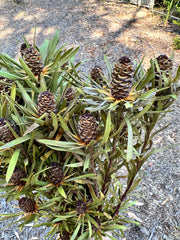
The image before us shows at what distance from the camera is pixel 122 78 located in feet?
1.40

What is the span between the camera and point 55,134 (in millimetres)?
518

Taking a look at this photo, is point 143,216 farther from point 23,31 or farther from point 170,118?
point 23,31

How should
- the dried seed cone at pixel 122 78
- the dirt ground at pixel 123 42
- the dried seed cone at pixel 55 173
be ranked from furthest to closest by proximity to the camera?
the dirt ground at pixel 123 42, the dried seed cone at pixel 55 173, the dried seed cone at pixel 122 78

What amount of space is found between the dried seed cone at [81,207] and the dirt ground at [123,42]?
0.70 m

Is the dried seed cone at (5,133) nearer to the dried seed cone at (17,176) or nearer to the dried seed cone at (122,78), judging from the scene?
the dried seed cone at (17,176)

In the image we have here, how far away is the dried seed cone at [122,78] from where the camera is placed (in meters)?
0.43

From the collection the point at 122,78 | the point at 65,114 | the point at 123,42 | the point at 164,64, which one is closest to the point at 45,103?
the point at 65,114

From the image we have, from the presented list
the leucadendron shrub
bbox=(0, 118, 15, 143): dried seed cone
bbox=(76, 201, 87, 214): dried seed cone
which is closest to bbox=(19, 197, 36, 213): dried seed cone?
the leucadendron shrub

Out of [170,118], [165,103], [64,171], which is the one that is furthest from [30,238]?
[170,118]

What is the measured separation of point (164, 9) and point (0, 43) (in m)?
2.61

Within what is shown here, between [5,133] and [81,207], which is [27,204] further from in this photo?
[5,133]

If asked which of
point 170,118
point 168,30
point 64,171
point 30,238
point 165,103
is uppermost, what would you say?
point 165,103

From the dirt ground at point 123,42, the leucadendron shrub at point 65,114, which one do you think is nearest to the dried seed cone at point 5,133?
the leucadendron shrub at point 65,114

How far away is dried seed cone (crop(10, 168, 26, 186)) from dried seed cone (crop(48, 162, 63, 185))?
63 mm
